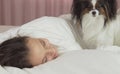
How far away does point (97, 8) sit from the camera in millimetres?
1553

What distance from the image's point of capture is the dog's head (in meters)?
1.55

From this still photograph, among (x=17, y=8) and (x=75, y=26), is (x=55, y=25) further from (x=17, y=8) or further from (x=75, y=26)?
(x=17, y=8)

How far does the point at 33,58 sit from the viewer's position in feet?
3.40

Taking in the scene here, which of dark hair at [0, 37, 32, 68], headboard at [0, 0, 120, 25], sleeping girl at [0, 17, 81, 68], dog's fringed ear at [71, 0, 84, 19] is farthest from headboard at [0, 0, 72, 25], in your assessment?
dark hair at [0, 37, 32, 68]

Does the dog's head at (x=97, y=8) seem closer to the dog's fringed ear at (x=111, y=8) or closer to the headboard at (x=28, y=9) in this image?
the dog's fringed ear at (x=111, y=8)

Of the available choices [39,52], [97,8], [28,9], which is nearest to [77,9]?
[97,8]

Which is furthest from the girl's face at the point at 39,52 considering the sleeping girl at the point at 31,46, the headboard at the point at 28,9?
the headboard at the point at 28,9

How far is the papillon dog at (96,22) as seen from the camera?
156cm

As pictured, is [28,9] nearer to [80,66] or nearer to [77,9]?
[77,9]

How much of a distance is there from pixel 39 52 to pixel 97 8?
62cm

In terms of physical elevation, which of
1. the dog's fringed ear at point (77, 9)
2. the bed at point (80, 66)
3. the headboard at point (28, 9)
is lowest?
the headboard at point (28, 9)

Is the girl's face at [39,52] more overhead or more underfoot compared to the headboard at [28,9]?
more overhead

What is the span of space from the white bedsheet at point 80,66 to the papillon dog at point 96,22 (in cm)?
58

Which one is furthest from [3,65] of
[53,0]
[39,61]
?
[53,0]
